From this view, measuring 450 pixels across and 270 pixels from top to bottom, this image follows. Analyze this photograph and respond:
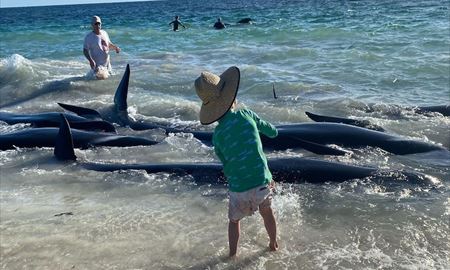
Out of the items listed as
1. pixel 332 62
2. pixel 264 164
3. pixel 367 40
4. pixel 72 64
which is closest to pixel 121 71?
pixel 72 64

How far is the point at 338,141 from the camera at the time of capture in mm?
7141

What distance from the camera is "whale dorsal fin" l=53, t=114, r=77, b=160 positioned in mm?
6805

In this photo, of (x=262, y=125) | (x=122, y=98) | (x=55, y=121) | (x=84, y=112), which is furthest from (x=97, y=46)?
(x=262, y=125)

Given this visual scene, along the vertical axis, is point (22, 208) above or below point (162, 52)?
above

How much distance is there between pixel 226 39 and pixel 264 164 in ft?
69.0

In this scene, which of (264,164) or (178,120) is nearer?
(264,164)

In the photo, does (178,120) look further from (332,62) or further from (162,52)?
(162,52)

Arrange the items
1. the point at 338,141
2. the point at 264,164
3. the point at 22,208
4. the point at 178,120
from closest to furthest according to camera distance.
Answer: the point at 264,164, the point at 22,208, the point at 338,141, the point at 178,120

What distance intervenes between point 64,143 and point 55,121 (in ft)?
7.24

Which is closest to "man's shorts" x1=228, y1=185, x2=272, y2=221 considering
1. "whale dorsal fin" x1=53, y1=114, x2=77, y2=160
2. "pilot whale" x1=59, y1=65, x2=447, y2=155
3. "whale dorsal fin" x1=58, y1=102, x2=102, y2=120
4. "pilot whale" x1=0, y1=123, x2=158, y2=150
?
"pilot whale" x1=59, y1=65, x2=447, y2=155

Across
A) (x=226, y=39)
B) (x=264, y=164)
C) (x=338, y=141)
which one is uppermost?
(x=264, y=164)

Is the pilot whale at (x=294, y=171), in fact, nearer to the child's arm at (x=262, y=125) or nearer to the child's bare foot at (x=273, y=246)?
the child's bare foot at (x=273, y=246)

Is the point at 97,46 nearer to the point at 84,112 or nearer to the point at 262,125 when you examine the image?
the point at 84,112

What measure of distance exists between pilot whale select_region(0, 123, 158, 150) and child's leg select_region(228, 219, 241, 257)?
384cm
